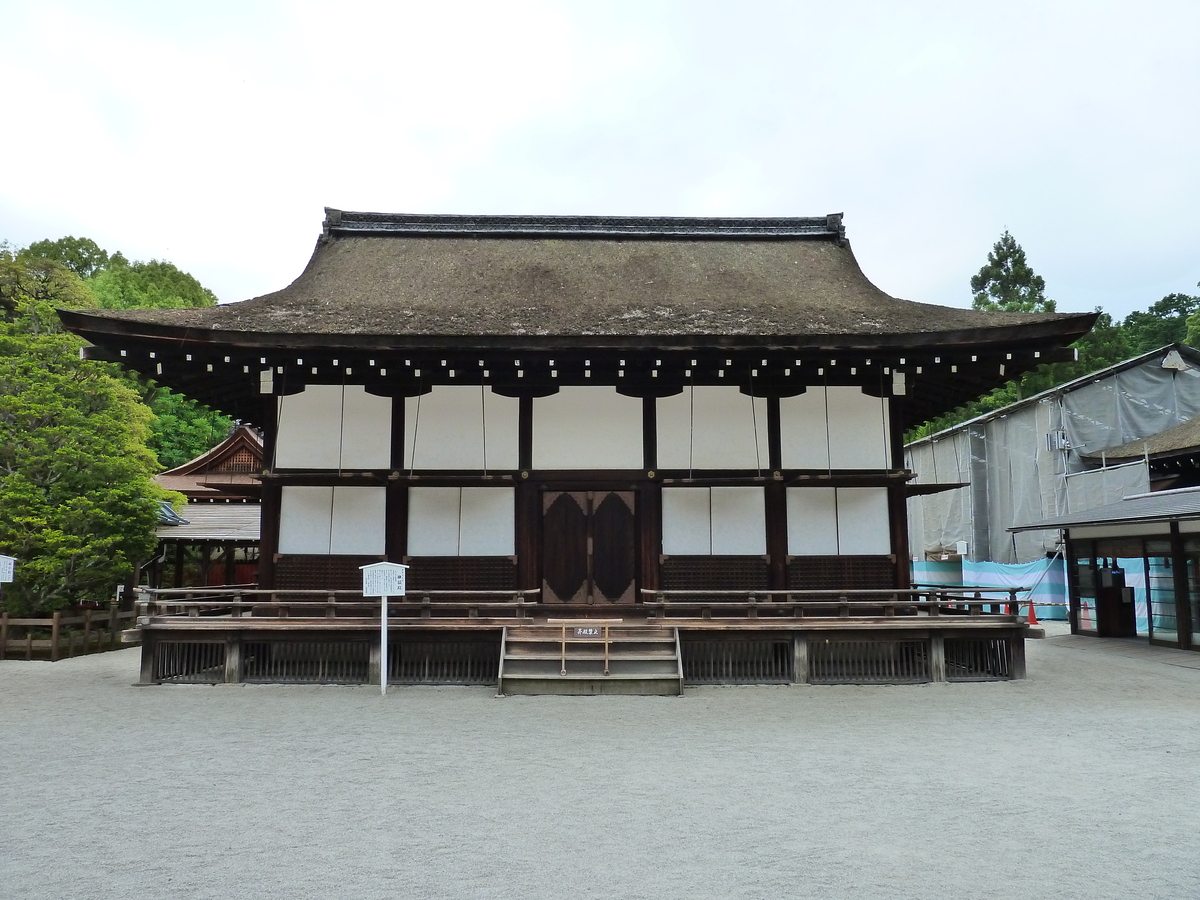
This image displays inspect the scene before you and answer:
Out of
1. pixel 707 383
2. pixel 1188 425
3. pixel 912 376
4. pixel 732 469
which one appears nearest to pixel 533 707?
pixel 732 469

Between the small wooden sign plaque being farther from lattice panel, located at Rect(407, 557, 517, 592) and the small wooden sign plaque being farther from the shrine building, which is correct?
lattice panel, located at Rect(407, 557, 517, 592)

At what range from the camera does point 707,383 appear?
12359 mm

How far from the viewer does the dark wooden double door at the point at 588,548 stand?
12133 mm

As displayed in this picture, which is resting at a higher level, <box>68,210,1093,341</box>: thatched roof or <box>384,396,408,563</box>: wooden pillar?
<box>68,210,1093,341</box>: thatched roof

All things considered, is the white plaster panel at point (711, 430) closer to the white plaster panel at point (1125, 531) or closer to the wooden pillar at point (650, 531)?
the wooden pillar at point (650, 531)

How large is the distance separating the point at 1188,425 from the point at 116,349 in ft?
90.5

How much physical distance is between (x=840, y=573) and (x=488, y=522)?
5717 millimetres

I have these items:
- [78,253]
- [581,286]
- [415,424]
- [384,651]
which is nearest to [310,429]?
[415,424]

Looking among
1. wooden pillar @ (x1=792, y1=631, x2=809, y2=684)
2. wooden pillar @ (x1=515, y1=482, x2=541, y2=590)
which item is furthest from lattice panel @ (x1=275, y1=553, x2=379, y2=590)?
wooden pillar @ (x1=792, y1=631, x2=809, y2=684)

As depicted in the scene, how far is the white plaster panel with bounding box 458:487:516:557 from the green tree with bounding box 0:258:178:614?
868cm

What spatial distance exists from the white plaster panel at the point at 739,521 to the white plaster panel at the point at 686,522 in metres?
0.15

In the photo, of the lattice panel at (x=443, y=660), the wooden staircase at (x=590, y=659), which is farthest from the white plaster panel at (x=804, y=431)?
the lattice panel at (x=443, y=660)

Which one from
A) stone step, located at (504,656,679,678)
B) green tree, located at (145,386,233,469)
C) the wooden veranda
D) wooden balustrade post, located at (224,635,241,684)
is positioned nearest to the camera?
stone step, located at (504,656,679,678)

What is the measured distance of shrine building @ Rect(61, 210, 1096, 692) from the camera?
11.1 metres
